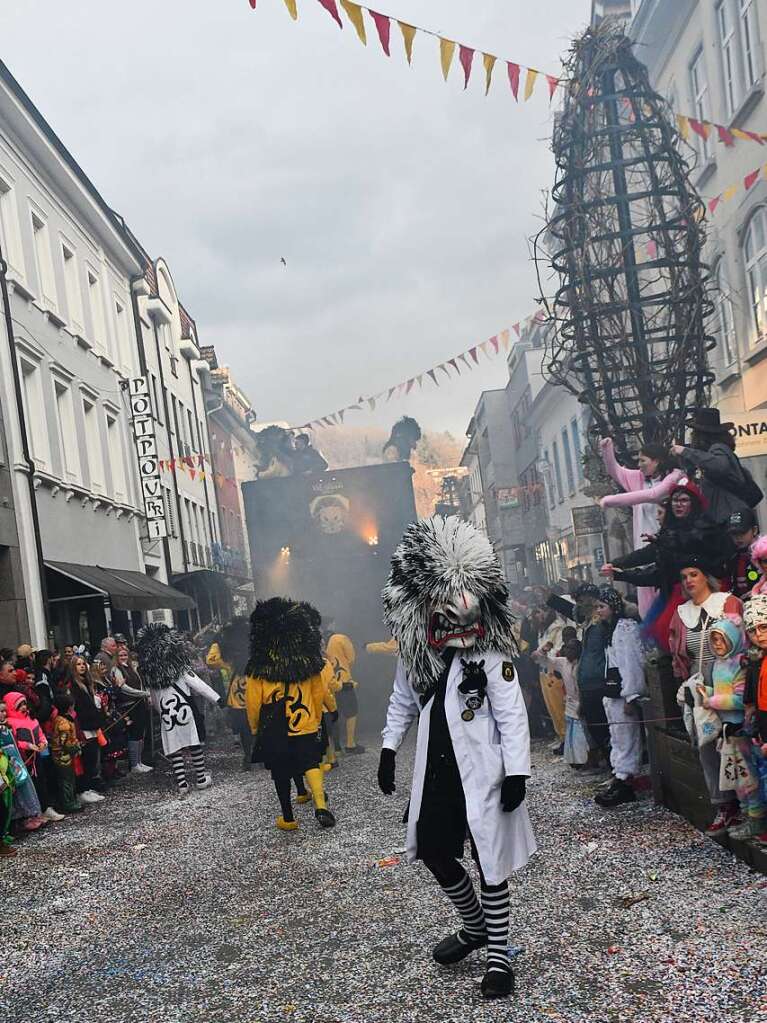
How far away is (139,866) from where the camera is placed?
785 cm

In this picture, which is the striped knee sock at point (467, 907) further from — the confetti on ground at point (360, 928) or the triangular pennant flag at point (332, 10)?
the triangular pennant flag at point (332, 10)

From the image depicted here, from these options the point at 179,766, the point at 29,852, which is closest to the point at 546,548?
the point at 179,766

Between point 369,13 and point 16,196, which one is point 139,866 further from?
point 16,196

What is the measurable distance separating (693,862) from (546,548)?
35245mm

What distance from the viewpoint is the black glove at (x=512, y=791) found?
14.9ft

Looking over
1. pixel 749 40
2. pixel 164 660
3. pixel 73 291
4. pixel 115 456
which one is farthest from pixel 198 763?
pixel 73 291

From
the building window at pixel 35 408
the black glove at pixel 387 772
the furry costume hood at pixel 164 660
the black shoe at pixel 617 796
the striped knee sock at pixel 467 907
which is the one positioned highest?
the building window at pixel 35 408

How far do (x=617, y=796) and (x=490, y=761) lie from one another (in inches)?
143

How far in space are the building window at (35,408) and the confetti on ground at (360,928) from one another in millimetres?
10898

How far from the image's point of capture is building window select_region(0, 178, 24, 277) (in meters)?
18.3

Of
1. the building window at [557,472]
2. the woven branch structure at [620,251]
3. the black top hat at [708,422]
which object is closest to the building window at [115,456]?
the building window at [557,472]

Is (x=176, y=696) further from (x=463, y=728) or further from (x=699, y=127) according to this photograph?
(x=699, y=127)

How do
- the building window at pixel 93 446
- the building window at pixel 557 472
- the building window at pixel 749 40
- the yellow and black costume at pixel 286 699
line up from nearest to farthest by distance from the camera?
the yellow and black costume at pixel 286 699
the building window at pixel 749 40
the building window at pixel 93 446
the building window at pixel 557 472

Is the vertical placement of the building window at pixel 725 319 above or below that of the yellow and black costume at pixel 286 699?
above
